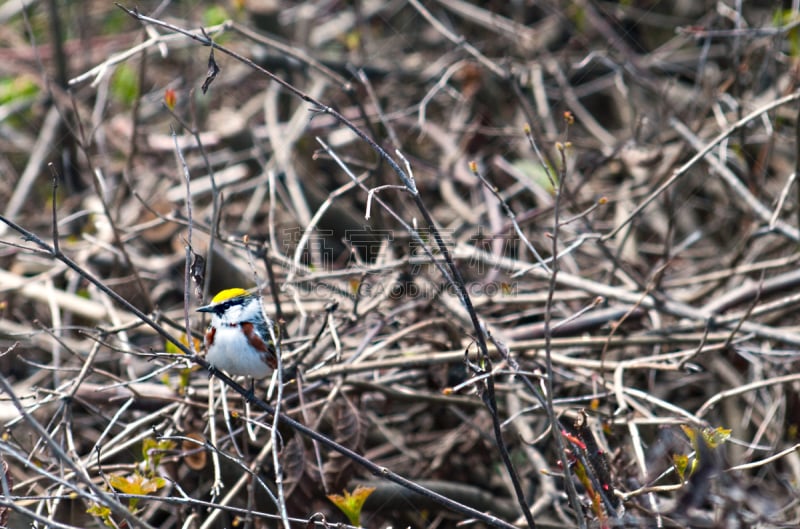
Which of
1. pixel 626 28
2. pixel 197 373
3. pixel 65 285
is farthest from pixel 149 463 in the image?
pixel 626 28

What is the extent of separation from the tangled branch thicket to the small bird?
0.39 ft

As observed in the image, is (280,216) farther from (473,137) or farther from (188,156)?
(473,137)

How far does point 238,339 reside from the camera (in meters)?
3.31

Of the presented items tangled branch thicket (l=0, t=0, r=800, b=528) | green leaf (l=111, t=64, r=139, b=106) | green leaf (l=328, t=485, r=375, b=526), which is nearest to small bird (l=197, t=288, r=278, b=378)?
tangled branch thicket (l=0, t=0, r=800, b=528)

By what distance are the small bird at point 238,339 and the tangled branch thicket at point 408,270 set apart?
119mm

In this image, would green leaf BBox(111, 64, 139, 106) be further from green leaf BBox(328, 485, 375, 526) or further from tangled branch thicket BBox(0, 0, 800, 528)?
green leaf BBox(328, 485, 375, 526)

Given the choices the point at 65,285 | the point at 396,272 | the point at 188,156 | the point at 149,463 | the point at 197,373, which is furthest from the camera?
the point at 188,156

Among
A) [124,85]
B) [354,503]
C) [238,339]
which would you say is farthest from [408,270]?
[124,85]

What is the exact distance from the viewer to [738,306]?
4.42 meters

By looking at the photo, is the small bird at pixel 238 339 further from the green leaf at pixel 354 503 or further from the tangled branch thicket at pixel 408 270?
the green leaf at pixel 354 503

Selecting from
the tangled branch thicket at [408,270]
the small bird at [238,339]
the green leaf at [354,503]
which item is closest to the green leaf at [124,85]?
the tangled branch thicket at [408,270]

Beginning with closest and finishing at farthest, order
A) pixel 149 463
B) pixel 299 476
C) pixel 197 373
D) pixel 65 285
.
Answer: pixel 149 463, pixel 299 476, pixel 197 373, pixel 65 285

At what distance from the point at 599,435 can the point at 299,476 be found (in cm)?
147

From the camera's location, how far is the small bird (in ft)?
10.8
